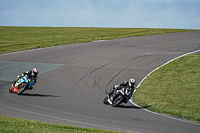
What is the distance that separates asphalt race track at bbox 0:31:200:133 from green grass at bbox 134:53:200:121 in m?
0.96

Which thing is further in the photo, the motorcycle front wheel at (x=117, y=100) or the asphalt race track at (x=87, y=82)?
the motorcycle front wheel at (x=117, y=100)

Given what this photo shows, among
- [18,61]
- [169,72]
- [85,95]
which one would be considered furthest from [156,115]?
[18,61]

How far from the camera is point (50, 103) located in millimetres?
13570

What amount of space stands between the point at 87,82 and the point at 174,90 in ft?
18.2

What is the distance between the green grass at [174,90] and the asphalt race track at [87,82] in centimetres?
96

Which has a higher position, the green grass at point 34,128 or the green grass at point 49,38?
the green grass at point 49,38

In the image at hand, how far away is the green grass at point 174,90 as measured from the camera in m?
13.4

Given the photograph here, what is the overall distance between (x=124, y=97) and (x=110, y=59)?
1255cm

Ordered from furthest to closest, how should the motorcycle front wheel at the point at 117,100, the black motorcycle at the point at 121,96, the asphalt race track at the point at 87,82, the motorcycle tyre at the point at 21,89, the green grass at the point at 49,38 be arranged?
the green grass at the point at 49,38 → the motorcycle tyre at the point at 21,89 → the motorcycle front wheel at the point at 117,100 → the black motorcycle at the point at 121,96 → the asphalt race track at the point at 87,82

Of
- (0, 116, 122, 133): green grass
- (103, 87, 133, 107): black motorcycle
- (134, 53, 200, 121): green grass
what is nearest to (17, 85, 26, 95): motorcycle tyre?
(103, 87, 133, 107): black motorcycle

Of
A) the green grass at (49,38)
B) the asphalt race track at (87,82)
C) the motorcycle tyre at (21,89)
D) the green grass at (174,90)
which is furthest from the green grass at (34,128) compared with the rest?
the green grass at (49,38)

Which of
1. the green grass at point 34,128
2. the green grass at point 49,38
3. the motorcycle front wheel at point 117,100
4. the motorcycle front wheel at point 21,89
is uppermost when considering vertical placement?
the green grass at point 49,38

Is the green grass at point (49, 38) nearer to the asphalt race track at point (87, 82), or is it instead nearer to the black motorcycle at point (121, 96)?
the asphalt race track at point (87, 82)

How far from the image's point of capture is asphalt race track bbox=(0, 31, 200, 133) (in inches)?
440
